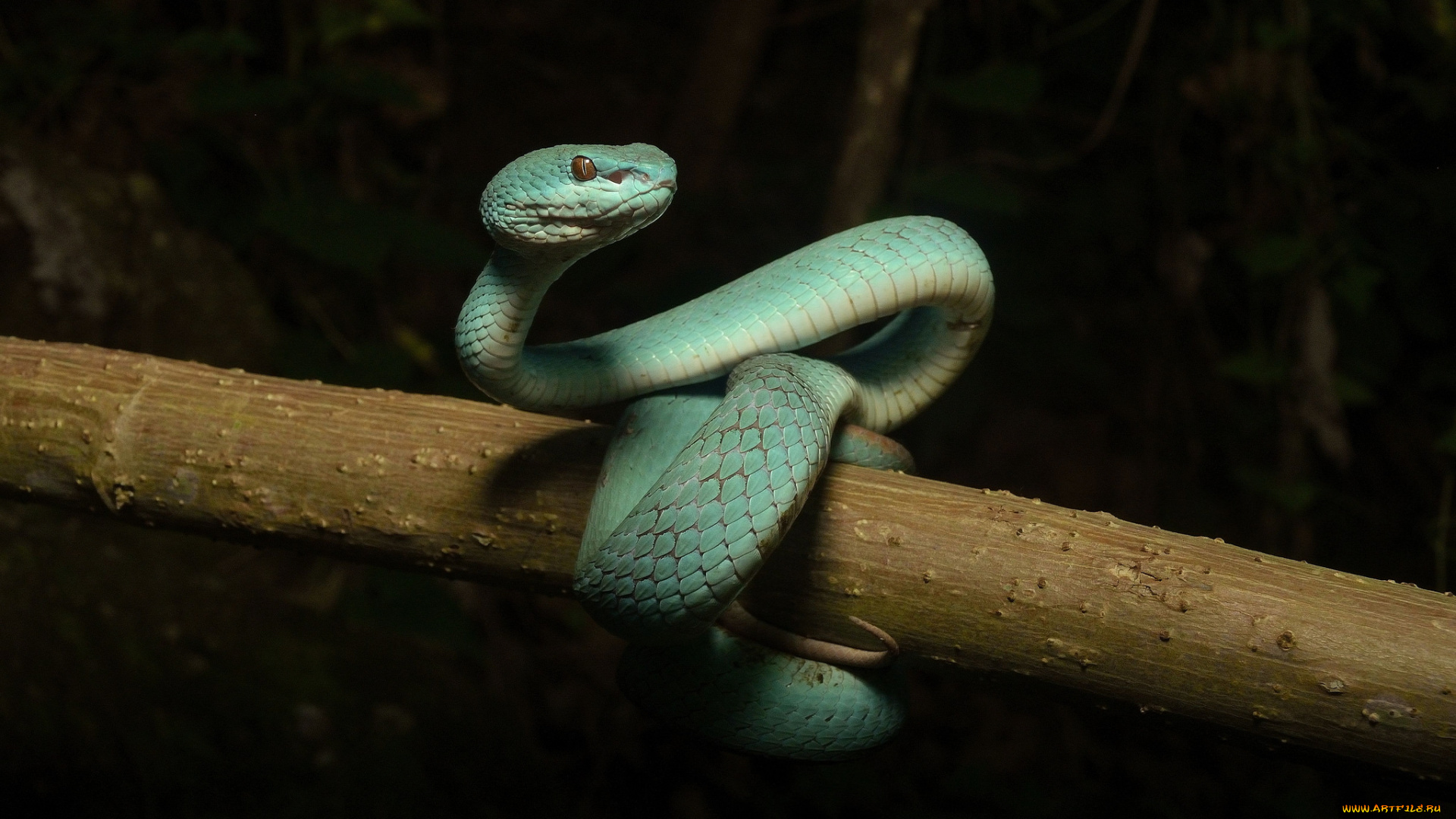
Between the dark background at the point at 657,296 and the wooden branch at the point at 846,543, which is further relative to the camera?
the dark background at the point at 657,296

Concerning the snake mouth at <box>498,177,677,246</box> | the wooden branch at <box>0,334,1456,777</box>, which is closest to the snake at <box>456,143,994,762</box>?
the snake mouth at <box>498,177,677,246</box>

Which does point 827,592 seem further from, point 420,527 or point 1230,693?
point 420,527

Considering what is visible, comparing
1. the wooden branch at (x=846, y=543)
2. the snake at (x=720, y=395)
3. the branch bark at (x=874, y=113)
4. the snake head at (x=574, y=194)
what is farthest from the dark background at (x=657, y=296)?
A: the snake head at (x=574, y=194)

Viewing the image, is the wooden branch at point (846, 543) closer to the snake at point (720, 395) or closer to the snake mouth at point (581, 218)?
the snake at point (720, 395)

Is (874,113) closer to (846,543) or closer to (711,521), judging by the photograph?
(846,543)

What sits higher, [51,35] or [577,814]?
[51,35]

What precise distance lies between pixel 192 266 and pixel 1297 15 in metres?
4.90

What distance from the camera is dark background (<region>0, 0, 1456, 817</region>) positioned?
3.60m

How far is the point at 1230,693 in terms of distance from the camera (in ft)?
4.91

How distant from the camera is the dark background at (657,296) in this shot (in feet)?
11.8

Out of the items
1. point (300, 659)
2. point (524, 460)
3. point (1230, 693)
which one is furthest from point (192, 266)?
point (1230, 693)

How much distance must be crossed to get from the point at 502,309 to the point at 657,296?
8.11 ft

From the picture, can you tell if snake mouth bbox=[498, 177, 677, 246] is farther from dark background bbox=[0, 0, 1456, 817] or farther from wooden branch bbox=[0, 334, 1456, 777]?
dark background bbox=[0, 0, 1456, 817]

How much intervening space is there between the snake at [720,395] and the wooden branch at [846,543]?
13 cm
